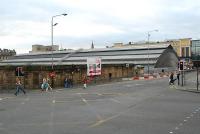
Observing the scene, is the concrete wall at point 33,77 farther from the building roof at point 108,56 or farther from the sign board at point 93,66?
the building roof at point 108,56

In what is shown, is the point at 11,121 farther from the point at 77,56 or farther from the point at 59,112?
the point at 77,56

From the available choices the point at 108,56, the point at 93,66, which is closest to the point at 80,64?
the point at 93,66

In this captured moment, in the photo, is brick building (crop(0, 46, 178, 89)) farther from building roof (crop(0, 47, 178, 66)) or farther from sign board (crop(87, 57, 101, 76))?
sign board (crop(87, 57, 101, 76))

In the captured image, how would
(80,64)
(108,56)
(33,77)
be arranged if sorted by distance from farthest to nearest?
(108,56)
(80,64)
(33,77)

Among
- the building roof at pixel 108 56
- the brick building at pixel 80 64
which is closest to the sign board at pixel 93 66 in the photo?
the brick building at pixel 80 64

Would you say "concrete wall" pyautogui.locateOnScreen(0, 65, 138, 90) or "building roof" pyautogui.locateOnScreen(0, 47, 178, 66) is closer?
"concrete wall" pyautogui.locateOnScreen(0, 65, 138, 90)

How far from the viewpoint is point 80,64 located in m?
87.1

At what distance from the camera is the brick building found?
51.0 meters

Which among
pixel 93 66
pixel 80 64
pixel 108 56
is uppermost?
pixel 108 56

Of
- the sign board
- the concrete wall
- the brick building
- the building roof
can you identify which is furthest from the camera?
the building roof

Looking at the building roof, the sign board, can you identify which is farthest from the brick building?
the sign board

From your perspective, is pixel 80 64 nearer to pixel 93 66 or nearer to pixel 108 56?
pixel 93 66

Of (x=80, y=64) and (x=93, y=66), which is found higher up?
(x=80, y=64)

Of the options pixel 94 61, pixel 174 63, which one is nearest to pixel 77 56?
pixel 174 63
